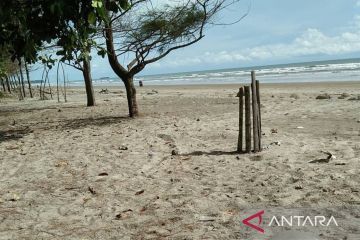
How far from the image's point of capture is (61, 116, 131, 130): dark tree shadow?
965 cm

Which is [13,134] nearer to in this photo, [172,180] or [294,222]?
[172,180]

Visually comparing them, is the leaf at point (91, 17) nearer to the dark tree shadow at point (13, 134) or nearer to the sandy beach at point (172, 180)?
the sandy beach at point (172, 180)

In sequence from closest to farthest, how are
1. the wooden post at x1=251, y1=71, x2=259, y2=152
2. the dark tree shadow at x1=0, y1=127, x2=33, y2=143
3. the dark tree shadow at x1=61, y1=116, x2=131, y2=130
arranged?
1. the wooden post at x1=251, y1=71, x2=259, y2=152
2. the dark tree shadow at x1=0, y1=127, x2=33, y2=143
3. the dark tree shadow at x1=61, y1=116, x2=131, y2=130

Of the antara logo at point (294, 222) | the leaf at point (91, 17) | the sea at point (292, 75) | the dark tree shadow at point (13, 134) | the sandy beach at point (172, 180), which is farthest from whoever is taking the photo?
the sea at point (292, 75)

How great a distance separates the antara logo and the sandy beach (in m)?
0.09

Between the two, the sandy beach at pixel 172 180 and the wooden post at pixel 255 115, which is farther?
the wooden post at pixel 255 115

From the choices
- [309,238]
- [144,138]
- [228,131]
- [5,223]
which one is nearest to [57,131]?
[144,138]

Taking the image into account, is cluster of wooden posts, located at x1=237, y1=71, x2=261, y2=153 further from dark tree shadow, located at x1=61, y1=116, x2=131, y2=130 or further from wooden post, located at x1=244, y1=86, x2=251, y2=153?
dark tree shadow, located at x1=61, y1=116, x2=131, y2=130

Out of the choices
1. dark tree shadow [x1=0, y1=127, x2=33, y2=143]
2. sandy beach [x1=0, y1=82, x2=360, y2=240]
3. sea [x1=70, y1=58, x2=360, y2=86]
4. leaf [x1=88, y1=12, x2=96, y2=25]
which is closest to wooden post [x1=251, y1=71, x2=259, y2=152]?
sandy beach [x1=0, y1=82, x2=360, y2=240]

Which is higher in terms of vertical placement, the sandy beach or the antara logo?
the sandy beach

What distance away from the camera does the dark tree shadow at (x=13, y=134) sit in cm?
828

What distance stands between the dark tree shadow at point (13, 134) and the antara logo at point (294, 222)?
6362 millimetres

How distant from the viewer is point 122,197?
14.2 ft

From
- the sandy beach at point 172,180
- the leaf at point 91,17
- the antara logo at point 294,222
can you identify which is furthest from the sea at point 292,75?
the antara logo at point 294,222
